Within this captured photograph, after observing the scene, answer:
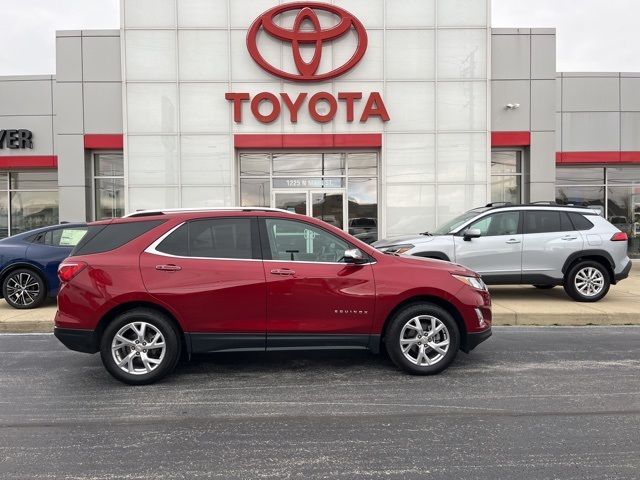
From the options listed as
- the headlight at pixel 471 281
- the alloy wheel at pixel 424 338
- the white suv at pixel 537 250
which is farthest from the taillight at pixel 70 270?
the white suv at pixel 537 250

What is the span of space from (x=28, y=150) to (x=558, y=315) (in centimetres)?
1548

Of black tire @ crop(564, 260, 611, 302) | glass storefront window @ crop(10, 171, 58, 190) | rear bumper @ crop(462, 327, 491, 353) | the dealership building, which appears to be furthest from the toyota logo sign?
rear bumper @ crop(462, 327, 491, 353)

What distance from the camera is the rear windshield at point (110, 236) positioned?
5.14m

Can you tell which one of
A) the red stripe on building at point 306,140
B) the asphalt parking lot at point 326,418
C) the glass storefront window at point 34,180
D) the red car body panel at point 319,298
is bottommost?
the asphalt parking lot at point 326,418

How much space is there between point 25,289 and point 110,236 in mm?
4857

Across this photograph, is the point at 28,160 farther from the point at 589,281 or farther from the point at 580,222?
the point at 589,281

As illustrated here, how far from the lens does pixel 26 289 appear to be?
8898 mm

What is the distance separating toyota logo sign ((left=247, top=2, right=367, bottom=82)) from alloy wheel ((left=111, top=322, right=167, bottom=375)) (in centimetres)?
1085

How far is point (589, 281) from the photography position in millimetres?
9422

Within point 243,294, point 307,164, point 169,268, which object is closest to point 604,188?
point 307,164

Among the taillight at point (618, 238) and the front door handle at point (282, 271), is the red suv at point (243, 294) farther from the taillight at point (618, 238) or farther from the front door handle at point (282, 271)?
the taillight at point (618, 238)

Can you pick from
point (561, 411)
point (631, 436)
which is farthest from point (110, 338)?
point (631, 436)

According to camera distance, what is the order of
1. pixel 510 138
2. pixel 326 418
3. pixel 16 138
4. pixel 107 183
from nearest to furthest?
pixel 326 418 < pixel 510 138 < pixel 107 183 < pixel 16 138

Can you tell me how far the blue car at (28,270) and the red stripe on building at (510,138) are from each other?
1171 centimetres
